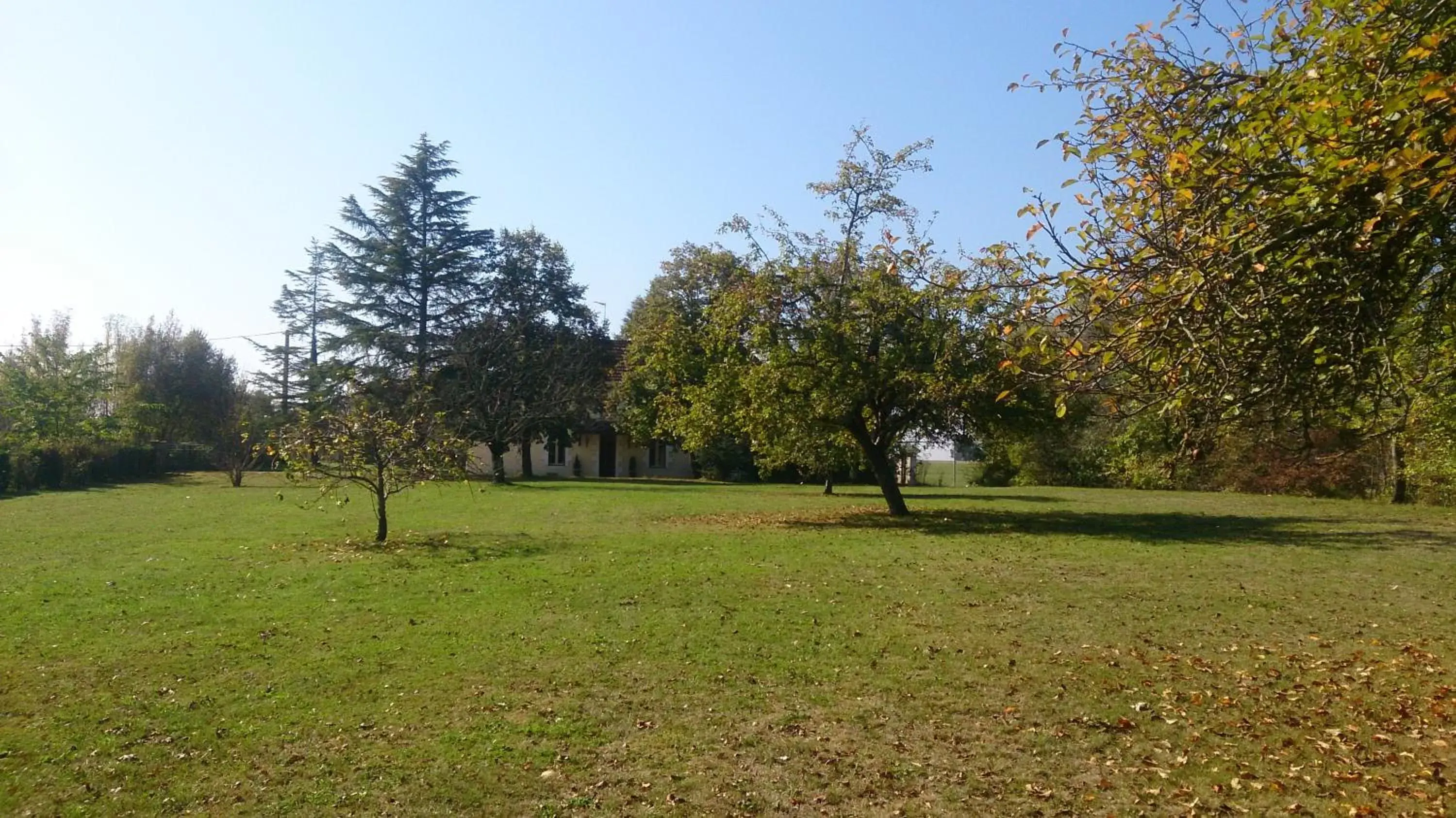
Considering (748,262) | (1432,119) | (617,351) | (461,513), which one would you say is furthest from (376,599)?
(617,351)

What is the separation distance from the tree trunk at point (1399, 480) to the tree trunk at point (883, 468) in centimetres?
1653

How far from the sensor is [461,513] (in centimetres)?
2205

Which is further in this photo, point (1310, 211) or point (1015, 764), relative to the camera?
point (1015, 764)

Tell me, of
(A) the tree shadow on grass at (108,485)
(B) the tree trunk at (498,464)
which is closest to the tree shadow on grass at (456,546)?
(A) the tree shadow on grass at (108,485)

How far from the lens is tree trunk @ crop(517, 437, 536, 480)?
146 feet

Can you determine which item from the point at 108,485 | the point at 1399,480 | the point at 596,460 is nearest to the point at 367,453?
the point at 108,485

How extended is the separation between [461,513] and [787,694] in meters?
16.4

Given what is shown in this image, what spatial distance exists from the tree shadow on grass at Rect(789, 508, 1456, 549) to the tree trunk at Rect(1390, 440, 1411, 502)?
829 centimetres

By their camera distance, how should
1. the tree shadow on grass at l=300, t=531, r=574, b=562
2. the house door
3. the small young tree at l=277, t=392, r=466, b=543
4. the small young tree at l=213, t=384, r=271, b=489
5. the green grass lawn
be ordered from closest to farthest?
the green grass lawn < the tree shadow on grass at l=300, t=531, r=574, b=562 < the small young tree at l=277, t=392, r=466, b=543 < the small young tree at l=213, t=384, r=271, b=489 < the house door

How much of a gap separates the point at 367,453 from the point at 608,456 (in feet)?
119

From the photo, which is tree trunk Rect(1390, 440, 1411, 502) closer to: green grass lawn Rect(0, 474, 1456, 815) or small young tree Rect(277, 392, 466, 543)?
green grass lawn Rect(0, 474, 1456, 815)

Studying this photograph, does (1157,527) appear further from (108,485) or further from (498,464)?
(108,485)

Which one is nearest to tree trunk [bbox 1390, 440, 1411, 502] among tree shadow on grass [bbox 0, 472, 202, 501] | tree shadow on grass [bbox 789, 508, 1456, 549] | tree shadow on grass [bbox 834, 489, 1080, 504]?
tree shadow on grass [bbox 789, 508, 1456, 549]

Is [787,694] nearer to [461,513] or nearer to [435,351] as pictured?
[461,513]
